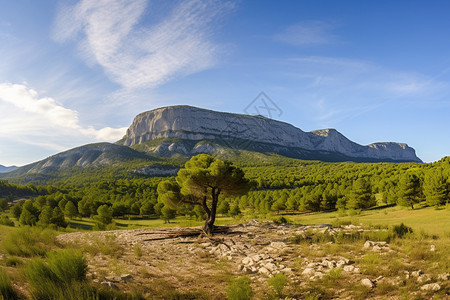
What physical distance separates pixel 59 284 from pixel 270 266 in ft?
21.2

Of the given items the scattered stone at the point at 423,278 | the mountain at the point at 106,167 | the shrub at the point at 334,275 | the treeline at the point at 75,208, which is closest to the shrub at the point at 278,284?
the shrub at the point at 334,275

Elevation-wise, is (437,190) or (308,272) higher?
(308,272)

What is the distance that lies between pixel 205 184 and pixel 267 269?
340 inches

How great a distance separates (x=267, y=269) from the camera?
7848 millimetres

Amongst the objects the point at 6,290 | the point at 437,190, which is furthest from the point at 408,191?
the point at 6,290

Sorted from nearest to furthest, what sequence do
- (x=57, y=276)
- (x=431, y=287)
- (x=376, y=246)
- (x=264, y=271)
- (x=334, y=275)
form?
(x=431, y=287)
(x=57, y=276)
(x=334, y=275)
(x=264, y=271)
(x=376, y=246)

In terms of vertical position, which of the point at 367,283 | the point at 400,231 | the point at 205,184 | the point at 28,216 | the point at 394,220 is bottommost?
the point at 28,216

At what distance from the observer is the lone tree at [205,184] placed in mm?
15031

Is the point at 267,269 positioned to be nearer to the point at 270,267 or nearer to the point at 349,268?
the point at 270,267

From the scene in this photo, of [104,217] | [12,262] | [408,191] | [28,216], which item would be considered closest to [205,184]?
[12,262]

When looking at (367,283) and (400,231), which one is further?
(400,231)

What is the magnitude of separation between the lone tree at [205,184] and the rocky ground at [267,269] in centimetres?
381

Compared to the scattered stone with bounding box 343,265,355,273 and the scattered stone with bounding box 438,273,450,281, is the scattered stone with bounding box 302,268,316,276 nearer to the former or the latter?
the scattered stone with bounding box 343,265,355,273

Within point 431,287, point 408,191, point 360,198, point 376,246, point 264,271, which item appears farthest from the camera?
point 360,198
